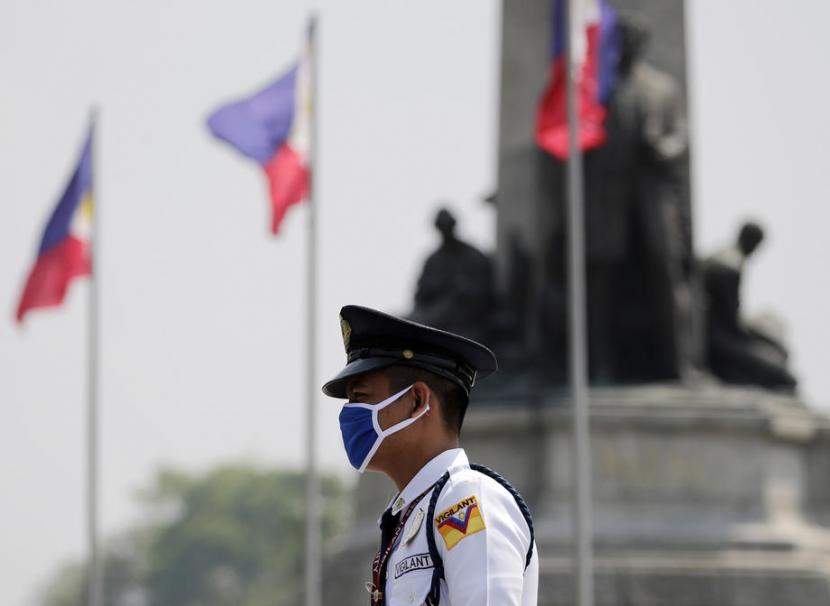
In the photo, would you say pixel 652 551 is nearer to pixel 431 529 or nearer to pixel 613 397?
pixel 613 397

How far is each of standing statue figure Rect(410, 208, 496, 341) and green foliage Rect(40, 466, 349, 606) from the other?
81.2 metres

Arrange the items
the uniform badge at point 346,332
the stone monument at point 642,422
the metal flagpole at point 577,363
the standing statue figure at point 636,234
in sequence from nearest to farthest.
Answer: the uniform badge at point 346,332, the metal flagpole at point 577,363, the stone monument at point 642,422, the standing statue figure at point 636,234

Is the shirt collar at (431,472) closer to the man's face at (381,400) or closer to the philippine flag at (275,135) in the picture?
the man's face at (381,400)

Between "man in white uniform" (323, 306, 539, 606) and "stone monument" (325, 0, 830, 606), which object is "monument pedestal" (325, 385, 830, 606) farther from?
"man in white uniform" (323, 306, 539, 606)

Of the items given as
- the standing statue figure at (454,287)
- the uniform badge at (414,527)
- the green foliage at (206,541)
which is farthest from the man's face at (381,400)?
the green foliage at (206,541)

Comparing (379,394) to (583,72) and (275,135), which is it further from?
(275,135)

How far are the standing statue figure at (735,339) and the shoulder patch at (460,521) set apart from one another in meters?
17.4

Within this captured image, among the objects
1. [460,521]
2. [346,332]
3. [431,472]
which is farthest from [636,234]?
[460,521]

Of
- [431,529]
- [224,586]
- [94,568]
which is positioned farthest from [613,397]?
[224,586]

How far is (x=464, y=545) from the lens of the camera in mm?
5070

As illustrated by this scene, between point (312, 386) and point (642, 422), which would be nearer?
point (312, 386)

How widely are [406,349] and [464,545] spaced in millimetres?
624

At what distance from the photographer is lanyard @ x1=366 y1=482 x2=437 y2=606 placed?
5.38 m

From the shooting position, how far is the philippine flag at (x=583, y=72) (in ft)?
64.4
